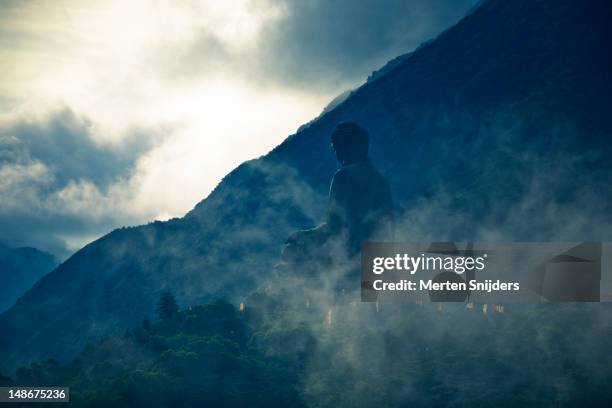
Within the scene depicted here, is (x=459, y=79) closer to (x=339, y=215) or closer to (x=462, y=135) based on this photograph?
(x=462, y=135)

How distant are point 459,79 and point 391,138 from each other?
12877mm

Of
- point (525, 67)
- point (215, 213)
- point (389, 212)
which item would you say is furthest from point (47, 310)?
→ point (525, 67)

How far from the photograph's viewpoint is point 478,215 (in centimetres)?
6675

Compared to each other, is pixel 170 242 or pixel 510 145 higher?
pixel 510 145

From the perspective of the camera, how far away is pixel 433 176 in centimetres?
7856

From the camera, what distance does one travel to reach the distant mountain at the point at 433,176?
6538 cm
